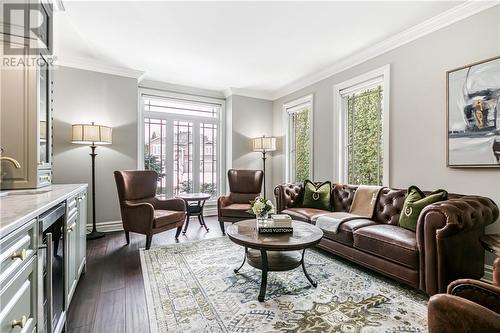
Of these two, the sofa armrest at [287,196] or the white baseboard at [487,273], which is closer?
the white baseboard at [487,273]

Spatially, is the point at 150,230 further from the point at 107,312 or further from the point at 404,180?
the point at 404,180

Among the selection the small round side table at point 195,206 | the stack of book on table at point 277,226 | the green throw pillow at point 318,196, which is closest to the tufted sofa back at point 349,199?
the green throw pillow at point 318,196

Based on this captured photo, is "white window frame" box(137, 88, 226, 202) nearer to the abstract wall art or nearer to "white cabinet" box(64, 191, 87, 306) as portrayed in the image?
"white cabinet" box(64, 191, 87, 306)

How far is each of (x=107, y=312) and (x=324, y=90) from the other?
4196 millimetres

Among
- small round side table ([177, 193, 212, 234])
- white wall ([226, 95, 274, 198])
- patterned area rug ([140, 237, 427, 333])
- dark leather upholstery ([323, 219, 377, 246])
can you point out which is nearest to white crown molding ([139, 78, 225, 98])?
white wall ([226, 95, 274, 198])

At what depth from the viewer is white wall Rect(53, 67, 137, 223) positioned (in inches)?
152

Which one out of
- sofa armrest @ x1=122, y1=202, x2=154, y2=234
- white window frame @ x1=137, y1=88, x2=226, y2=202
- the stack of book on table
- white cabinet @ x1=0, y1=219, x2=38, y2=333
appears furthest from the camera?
white window frame @ x1=137, y1=88, x2=226, y2=202

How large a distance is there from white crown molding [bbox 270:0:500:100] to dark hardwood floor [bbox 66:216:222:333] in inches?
145

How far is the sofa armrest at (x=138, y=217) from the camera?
316cm

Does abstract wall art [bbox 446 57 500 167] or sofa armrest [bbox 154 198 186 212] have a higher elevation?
abstract wall art [bbox 446 57 500 167]

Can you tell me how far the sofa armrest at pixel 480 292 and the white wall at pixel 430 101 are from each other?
182 cm

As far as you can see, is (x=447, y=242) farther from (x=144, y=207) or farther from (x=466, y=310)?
(x=144, y=207)

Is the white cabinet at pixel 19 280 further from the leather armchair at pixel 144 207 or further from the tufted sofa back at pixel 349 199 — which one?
the tufted sofa back at pixel 349 199

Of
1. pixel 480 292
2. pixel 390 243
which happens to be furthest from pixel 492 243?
pixel 480 292
